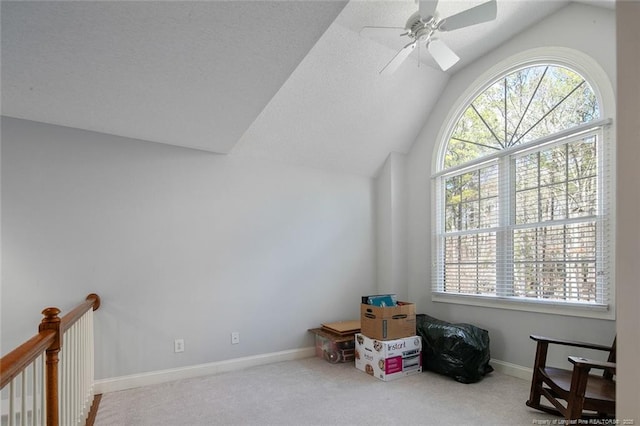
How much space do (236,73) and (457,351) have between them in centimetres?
298

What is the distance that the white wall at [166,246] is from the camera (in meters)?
2.84

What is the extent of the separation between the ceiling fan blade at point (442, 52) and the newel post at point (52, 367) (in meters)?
2.90

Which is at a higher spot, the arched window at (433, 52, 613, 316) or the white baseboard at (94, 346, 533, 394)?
the arched window at (433, 52, 613, 316)

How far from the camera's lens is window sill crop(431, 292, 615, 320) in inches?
105

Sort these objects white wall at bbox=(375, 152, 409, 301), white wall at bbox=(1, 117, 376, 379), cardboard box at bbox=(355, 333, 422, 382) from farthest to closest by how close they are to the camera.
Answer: white wall at bbox=(375, 152, 409, 301), cardboard box at bbox=(355, 333, 422, 382), white wall at bbox=(1, 117, 376, 379)

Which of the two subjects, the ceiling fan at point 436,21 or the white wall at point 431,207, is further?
the white wall at point 431,207

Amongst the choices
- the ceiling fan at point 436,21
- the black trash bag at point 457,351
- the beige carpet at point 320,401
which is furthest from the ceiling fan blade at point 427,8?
the beige carpet at point 320,401

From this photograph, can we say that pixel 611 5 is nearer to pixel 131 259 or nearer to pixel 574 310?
pixel 574 310

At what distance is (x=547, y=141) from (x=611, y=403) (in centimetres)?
210

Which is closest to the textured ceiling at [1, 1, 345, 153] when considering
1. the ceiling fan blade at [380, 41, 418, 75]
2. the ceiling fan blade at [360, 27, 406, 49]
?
the ceiling fan blade at [380, 41, 418, 75]

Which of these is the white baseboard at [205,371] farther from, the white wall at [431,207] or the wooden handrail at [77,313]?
the wooden handrail at [77,313]

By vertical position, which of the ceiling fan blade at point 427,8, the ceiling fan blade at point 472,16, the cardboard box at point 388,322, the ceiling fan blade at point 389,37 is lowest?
the cardboard box at point 388,322

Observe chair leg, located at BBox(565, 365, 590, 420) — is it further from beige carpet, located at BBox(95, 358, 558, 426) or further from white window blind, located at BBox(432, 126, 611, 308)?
white window blind, located at BBox(432, 126, 611, 308)

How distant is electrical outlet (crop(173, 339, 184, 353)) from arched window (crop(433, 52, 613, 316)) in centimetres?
282
